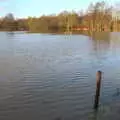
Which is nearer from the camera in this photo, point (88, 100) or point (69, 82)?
point (88, 100)

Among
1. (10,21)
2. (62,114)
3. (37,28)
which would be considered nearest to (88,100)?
(62,114)

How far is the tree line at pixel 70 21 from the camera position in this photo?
114500 mm

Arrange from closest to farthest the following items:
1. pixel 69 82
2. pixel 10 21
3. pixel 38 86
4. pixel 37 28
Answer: pixel 38 86
pixel 69 82
pixel 37 28
pixel 10 21

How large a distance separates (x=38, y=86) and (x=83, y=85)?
2583mm

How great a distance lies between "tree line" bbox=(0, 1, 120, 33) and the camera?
114 m

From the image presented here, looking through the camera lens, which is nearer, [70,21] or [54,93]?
[54,93]

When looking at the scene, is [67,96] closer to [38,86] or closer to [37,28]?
[38,86]

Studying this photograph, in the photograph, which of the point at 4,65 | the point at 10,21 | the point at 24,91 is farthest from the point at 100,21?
the point at 24,91

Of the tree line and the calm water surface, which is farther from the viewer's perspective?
the tree line

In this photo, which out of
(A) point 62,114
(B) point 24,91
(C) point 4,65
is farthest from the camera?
(C) point 4,65

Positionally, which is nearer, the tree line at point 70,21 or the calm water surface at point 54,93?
the calm water surface at point 54,93

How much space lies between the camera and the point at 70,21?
128 m

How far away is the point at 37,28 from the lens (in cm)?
12950

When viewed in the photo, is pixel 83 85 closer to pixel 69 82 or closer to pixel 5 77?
pixel 69 82
